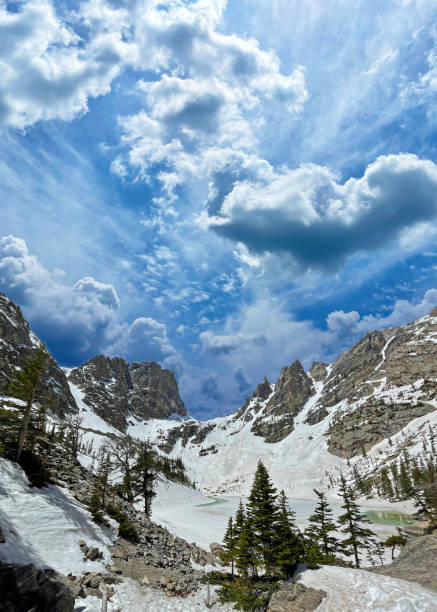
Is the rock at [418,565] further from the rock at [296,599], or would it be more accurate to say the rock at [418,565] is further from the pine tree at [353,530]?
the pine tree at [353,530]

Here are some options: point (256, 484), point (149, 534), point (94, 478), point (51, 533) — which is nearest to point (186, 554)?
point (149, 534)

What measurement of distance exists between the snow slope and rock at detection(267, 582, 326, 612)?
1049 centimetres

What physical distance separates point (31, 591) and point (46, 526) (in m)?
8.68

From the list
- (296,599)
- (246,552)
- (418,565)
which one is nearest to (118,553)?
(246,552)

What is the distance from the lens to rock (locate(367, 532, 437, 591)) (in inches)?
636

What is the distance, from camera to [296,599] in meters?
15.5

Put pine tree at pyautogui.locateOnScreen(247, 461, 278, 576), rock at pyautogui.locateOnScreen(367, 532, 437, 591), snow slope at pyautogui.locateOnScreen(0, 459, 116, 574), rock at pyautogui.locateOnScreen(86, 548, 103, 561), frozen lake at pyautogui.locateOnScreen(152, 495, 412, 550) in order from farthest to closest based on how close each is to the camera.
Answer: frozen lake at pyautogui.locateOnScreen(152, 495, 412, 550), pine tree at pyautogui.locateOnScreen(247, 461, 278, 576), rock at pyautogui.locateOnScreen(86, 548, 103, 561), rock at pyautogui.locateOnScreen(367, 532, 437, 591), snow slope at pyautogui.locateOnScreen(0, 459, 116, 574)

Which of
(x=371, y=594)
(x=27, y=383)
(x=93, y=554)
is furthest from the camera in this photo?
(x=27, y=383)

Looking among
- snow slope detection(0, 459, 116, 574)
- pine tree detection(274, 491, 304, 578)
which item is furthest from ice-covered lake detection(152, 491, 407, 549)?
snow slope detection(0, 459, 116, 574)

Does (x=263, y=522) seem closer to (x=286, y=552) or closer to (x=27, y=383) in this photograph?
(x=286, y=552)

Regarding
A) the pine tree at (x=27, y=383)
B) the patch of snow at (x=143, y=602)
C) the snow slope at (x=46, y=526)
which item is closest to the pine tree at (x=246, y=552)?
the patch of snow at (x=143, y=602)

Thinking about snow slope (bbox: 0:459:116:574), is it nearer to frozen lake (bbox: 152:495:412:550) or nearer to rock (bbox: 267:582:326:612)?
rock (bbox: 267:582:326:612)

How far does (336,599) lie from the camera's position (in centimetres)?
1498

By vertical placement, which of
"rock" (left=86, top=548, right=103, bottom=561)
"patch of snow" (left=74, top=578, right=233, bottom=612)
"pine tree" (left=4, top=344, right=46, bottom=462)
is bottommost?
"patch of snow" (left=74, top=578, right=233, bottom=612)
